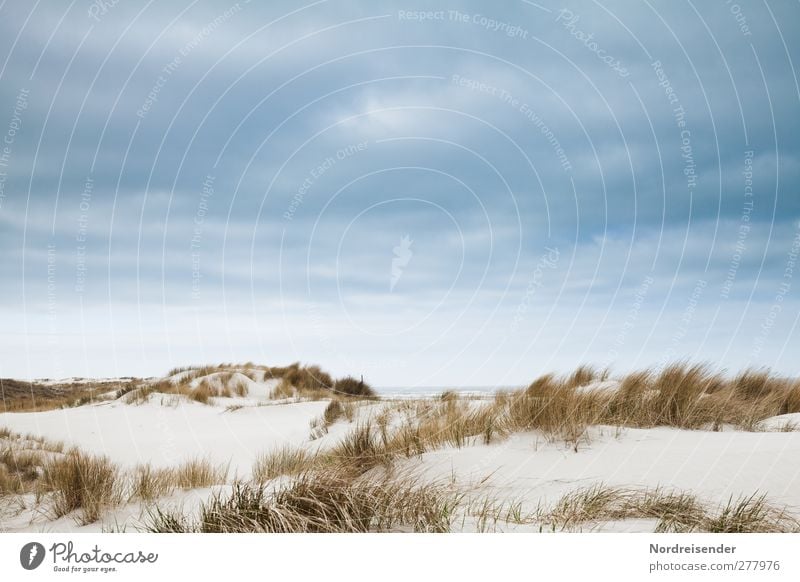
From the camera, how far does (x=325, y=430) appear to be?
884cm

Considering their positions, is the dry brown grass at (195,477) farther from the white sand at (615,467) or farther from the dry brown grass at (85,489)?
the dry brown grass at (85,489)

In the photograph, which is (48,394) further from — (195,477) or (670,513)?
(670,513)

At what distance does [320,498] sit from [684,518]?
2.34 meters

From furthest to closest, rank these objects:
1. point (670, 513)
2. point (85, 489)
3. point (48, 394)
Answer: point (48, 394), point (85, 489), point (670, 513)
